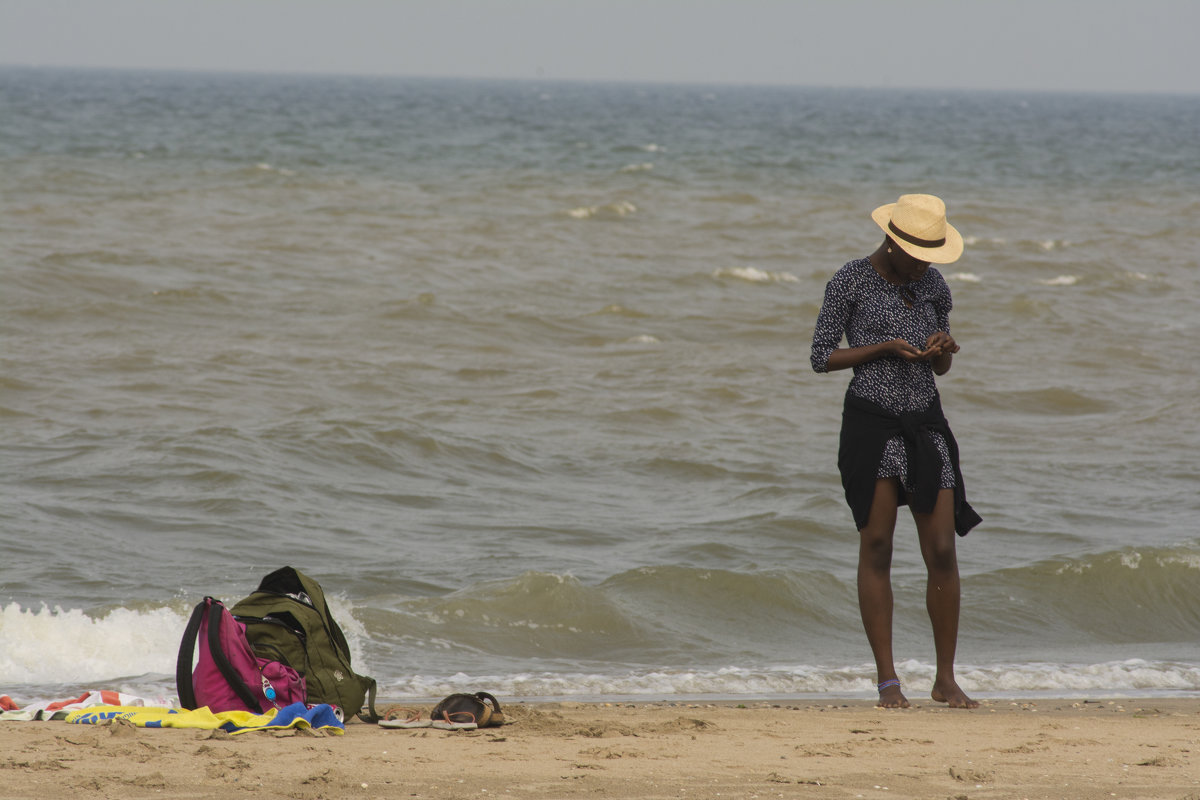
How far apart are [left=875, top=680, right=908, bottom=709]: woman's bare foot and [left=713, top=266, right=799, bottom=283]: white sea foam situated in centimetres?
1136

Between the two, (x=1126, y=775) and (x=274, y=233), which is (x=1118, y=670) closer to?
(x=1126, y=775)

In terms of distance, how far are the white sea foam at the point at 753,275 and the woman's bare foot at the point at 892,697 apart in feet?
37.3

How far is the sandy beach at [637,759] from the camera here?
3.34 meters

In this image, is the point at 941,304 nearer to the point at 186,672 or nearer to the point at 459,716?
the point at 459,716

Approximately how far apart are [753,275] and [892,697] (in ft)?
38.2

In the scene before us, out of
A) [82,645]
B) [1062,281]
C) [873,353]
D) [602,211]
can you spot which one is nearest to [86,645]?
[82,645]

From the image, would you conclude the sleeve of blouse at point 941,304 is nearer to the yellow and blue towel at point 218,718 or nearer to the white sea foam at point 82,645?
the yellow and blue towel at point 218,718

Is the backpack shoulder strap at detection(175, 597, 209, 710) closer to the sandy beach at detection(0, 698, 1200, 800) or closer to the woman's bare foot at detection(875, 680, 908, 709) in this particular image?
the sandy beach at detection(0, 698, 1200, 800)

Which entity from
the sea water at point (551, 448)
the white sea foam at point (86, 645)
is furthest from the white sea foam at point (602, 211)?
the white sea foam at point (86, 645)

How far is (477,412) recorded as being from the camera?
9453 mm

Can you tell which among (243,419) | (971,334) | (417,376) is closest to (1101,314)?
(971,334)

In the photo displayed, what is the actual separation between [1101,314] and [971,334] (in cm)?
236

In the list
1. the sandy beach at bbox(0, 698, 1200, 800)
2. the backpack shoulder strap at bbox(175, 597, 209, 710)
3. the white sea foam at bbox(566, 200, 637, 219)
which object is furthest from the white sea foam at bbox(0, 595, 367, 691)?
the white sea foam at bbox(566, 200, 637, 219)

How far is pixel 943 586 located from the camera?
4.36 m
